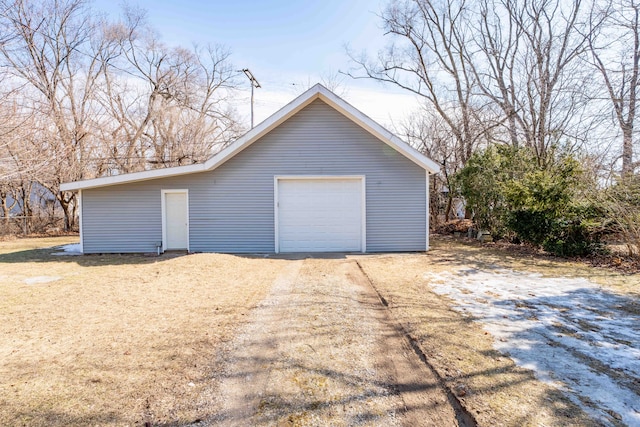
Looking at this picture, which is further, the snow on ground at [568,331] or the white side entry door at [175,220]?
the white side entry door at [175,220]

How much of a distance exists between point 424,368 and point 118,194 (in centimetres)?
1027

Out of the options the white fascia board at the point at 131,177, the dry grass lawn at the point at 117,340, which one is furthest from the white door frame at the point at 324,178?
the dry grass lawn at the point at 117,340

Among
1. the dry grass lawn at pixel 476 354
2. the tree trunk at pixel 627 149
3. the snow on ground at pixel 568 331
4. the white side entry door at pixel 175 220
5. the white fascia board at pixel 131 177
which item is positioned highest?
the tree trunk at pixel 627 149

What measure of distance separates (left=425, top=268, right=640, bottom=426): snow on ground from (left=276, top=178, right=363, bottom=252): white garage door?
3.80 meters

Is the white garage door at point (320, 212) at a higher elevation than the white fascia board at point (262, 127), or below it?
below

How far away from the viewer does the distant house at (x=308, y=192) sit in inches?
381

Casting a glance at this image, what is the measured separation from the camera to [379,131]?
929 centimetres

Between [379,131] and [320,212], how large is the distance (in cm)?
295

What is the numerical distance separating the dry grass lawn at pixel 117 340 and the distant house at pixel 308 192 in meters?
2.82

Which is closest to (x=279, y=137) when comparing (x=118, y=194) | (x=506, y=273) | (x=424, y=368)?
(x=118, y=194)

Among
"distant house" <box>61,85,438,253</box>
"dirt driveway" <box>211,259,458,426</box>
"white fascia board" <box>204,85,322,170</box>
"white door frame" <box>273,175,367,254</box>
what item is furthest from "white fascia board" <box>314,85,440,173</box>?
"dirt driveway" <box>211,259,458,426</box>

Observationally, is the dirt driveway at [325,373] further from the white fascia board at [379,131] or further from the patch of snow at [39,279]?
the white fascia board at [379,131]

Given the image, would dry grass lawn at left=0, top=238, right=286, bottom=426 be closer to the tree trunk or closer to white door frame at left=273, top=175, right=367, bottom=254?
white door frame at left=273, top=175, right=367, bottom=254

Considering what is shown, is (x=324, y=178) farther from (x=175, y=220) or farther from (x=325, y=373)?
(x=325, y=373)
